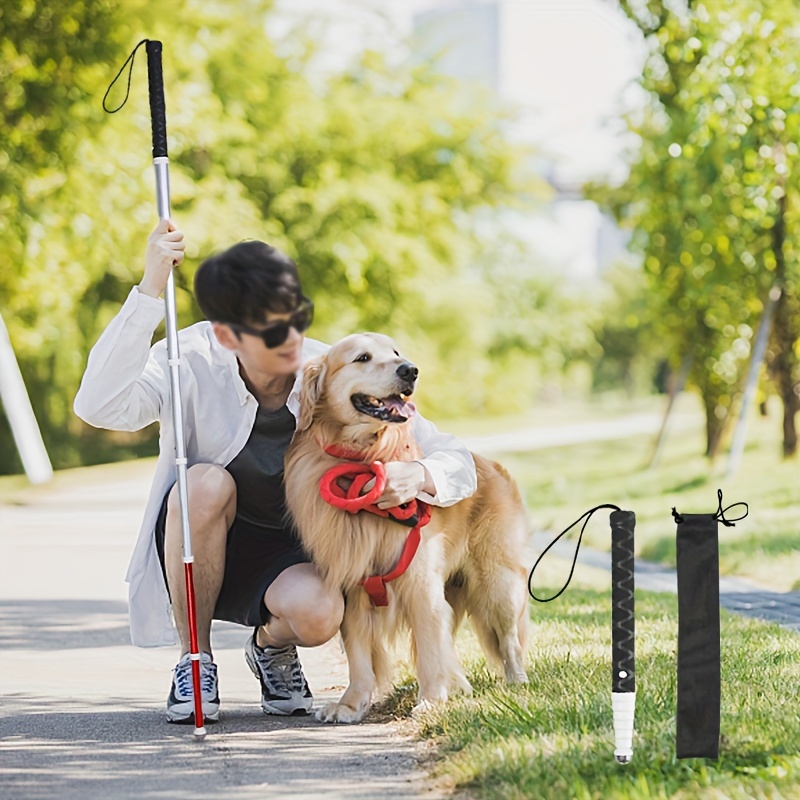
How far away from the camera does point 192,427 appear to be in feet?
17.2

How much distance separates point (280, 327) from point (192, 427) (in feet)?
3.63

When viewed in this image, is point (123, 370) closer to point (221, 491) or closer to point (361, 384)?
point (221, 491)

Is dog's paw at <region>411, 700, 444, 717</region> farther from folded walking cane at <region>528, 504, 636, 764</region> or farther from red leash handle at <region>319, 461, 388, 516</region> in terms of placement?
folded walking cane at <region>528, 504, 636, 764</region>

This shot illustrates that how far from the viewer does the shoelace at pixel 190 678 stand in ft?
16.6

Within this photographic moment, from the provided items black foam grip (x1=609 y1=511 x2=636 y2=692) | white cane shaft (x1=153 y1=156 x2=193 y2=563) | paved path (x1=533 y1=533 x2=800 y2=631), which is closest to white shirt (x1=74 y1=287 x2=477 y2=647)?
white cane shaft (x1=153 y1=156 x2=193 y2=563)

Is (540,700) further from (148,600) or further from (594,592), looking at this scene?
(594,592)

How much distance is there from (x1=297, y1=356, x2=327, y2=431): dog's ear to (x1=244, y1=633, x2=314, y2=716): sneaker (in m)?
0.93

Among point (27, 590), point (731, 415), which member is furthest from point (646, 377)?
point (27, 590)

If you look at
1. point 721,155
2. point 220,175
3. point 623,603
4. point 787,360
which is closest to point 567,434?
point 220,175

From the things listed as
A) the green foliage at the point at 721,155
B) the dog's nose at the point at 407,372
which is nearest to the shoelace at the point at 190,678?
the dog's nose at the point at 407,372

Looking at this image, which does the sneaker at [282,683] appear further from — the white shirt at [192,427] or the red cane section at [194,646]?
the red cane section at [194,646]

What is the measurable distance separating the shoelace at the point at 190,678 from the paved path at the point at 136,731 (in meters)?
0.13

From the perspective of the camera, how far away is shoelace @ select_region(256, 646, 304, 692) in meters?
5.30

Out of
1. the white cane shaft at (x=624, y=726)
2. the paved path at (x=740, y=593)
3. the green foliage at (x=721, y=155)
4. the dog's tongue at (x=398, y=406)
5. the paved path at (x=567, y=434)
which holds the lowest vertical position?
the paved path at (x=740, y=593)
